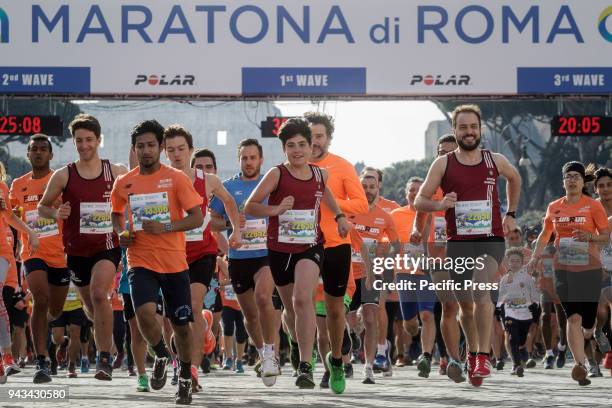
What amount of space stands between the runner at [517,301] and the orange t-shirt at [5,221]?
6309 millimetres

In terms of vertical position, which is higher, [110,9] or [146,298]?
[110,9]

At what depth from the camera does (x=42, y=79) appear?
2531 centimetres

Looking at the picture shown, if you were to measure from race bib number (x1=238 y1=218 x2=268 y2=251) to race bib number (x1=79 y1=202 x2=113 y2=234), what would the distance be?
135 cm

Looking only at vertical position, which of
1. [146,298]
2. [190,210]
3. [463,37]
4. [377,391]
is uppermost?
[463,37]

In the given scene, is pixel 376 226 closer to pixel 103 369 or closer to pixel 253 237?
pixel 253 237

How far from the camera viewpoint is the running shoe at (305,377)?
10.0 metres

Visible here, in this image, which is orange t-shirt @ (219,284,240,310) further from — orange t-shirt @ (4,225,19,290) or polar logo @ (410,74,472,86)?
polar logo @ (410,74,472,86)

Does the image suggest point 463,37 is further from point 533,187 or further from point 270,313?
point 533,187

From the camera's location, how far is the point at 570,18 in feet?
84.5

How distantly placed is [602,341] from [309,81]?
1042cm

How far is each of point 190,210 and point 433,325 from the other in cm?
595

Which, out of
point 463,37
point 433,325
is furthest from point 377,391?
point 463,37

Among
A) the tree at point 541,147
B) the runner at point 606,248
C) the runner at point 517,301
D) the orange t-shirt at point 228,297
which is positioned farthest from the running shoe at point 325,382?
the tree at point 541,147

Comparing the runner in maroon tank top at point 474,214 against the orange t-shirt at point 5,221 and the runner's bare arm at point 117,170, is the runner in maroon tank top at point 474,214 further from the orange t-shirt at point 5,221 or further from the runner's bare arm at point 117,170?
the orange t-shirt at point 5,221
